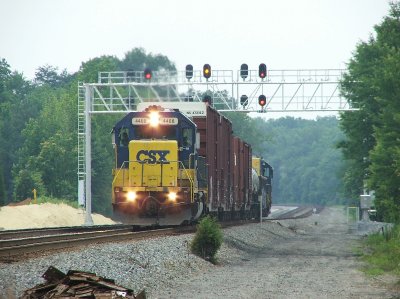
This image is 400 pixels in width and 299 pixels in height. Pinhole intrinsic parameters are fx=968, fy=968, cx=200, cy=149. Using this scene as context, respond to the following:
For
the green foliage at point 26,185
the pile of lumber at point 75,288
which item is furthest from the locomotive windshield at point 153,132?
the green foliage at point 26,185

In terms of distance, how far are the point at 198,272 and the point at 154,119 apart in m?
9.32

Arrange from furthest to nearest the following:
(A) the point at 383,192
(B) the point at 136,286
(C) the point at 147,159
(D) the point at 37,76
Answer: (D) the point at 37,76
(A) the point at 383,192
(C) the point at 147,159
(B) the point at 136,286

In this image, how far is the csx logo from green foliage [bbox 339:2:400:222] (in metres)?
7.30

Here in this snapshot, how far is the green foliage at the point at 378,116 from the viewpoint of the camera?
3684 cm

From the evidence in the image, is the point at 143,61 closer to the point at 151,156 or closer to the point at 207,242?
the point at 151,156

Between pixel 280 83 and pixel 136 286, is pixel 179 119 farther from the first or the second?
pixel 280 83

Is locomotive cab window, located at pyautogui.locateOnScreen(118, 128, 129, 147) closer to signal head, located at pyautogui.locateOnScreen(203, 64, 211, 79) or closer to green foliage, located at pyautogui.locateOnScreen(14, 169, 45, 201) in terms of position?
signal head, located at pyautogui.locateOnScreen(203, 64, 211, 79)

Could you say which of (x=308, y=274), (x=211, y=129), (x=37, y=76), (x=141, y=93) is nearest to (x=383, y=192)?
(x=211, y=129)

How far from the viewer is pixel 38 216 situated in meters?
55.2

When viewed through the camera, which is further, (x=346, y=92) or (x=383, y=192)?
(x=346, y=92)

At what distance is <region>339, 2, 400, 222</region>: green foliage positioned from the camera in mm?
36844

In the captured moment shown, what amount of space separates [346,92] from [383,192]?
1742 centimetres

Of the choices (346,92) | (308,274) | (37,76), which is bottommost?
(308,274)

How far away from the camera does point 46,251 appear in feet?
65.5
